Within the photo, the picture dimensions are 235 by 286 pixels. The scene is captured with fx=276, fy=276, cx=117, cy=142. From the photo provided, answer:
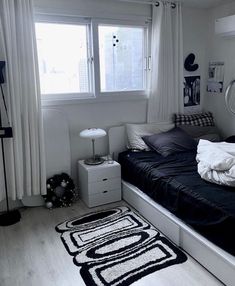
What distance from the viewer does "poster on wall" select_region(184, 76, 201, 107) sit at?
3.95m

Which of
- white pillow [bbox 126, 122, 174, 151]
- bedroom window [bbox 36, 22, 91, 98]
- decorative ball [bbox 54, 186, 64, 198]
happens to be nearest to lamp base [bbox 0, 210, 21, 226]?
decorative ball [bbox 54, 186, 64, 198]

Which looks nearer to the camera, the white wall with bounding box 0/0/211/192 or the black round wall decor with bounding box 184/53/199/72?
the white wall with bounding box 0/0/211/192

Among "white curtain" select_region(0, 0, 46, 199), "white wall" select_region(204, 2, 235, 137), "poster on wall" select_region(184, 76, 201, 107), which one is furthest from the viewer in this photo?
"poster on wall" select_region(184, 76, 201, 107)

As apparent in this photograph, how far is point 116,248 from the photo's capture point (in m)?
2.40

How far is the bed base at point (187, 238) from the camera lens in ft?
A: 6.32

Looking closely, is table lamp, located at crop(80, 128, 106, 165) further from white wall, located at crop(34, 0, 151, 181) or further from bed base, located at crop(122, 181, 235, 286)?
bed base, located at crop(122, 181, 235, 286)

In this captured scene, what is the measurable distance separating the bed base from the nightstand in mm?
211

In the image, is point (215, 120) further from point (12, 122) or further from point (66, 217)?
point (12, 122)

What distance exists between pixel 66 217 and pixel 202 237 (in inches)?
58.8

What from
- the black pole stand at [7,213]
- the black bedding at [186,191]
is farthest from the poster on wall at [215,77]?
the black pole stand at [7,213]

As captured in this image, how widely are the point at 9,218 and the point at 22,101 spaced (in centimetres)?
124

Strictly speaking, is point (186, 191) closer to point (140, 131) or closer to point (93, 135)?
point (93, 135)

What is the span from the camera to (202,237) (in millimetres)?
2148

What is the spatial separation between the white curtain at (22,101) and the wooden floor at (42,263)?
0.45m
